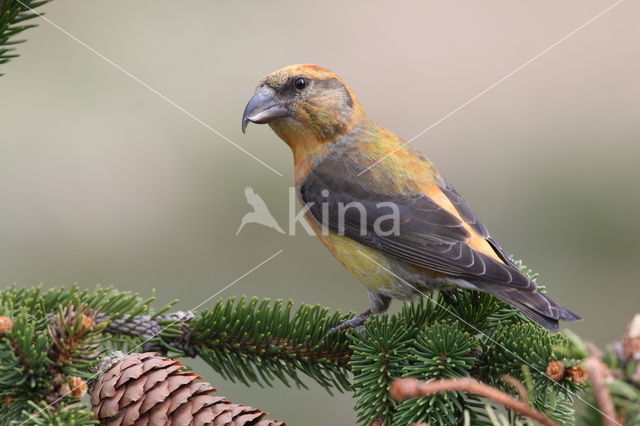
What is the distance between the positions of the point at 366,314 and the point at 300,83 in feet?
4.47

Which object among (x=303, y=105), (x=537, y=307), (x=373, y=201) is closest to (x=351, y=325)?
(x=537, y=307)

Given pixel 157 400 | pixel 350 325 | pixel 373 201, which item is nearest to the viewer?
pixel 157 400

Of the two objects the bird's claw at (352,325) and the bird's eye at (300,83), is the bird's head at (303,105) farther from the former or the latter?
the bird's claw at (352,325)

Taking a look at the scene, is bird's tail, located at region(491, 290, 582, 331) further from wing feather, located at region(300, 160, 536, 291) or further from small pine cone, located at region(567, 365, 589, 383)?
small pine cone, located at region(567, 365, 589, 383)

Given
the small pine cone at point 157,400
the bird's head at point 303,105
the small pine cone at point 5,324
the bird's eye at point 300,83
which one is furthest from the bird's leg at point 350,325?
the bird's eye at point 300,83

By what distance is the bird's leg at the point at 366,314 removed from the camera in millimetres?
2789

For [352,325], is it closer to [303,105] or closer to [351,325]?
[351,325]

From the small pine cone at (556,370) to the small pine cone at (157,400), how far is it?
79 centimetres

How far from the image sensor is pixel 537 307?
282 cm

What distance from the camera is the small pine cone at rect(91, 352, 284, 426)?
2.08m

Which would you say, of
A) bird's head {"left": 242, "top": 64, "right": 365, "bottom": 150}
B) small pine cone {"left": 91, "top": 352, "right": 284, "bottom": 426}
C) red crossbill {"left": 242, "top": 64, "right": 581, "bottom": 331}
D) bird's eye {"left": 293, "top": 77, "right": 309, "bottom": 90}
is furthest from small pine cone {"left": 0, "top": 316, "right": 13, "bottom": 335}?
bird's eye {"left": 293, "top": 77, "right": 309, "bottom": 90}

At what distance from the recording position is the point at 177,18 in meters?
7.19

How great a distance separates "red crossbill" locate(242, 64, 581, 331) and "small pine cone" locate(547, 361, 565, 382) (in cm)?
78

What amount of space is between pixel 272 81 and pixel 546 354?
7.31 feet
